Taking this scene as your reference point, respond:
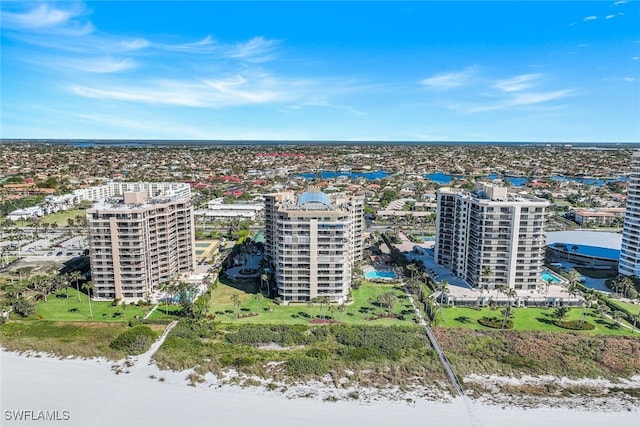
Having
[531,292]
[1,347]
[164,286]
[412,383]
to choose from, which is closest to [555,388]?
[412,383]

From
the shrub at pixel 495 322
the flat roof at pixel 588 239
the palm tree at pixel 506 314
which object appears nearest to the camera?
the shrub at pixel 495 322

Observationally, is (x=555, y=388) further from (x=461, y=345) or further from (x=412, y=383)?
(x=412, y=383)

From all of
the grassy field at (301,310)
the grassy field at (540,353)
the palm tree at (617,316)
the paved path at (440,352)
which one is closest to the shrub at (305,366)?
the grassy field at (301,310)

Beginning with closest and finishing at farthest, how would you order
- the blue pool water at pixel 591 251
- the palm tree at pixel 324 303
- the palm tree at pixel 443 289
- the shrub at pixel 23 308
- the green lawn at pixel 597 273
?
1. the shrub at pixel 23 308
2. the palm tree at pixel 324 303
3. the palm tree at pixel 443 289
4. the green lawn at pixel 597 273
5. the blue pool water at pixel 591 251

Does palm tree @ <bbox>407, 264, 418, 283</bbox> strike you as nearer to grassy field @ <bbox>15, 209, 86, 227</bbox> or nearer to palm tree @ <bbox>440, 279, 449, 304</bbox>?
palm tree @ <bbox>440, 279, 449, 304</bbox>

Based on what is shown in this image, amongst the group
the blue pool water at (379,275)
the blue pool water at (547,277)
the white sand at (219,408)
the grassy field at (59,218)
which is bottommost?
the white sand at (219,408)

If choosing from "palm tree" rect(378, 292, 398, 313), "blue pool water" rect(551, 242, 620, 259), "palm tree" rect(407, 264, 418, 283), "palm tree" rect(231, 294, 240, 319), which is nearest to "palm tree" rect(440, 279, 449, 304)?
"palm tree" rect(407, 264, 418, 283)

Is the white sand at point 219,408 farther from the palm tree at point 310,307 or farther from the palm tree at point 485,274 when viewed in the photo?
the palm tree at point 485,274

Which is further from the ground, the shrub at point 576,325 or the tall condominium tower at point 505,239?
the tall condominium tower at point 505,239
